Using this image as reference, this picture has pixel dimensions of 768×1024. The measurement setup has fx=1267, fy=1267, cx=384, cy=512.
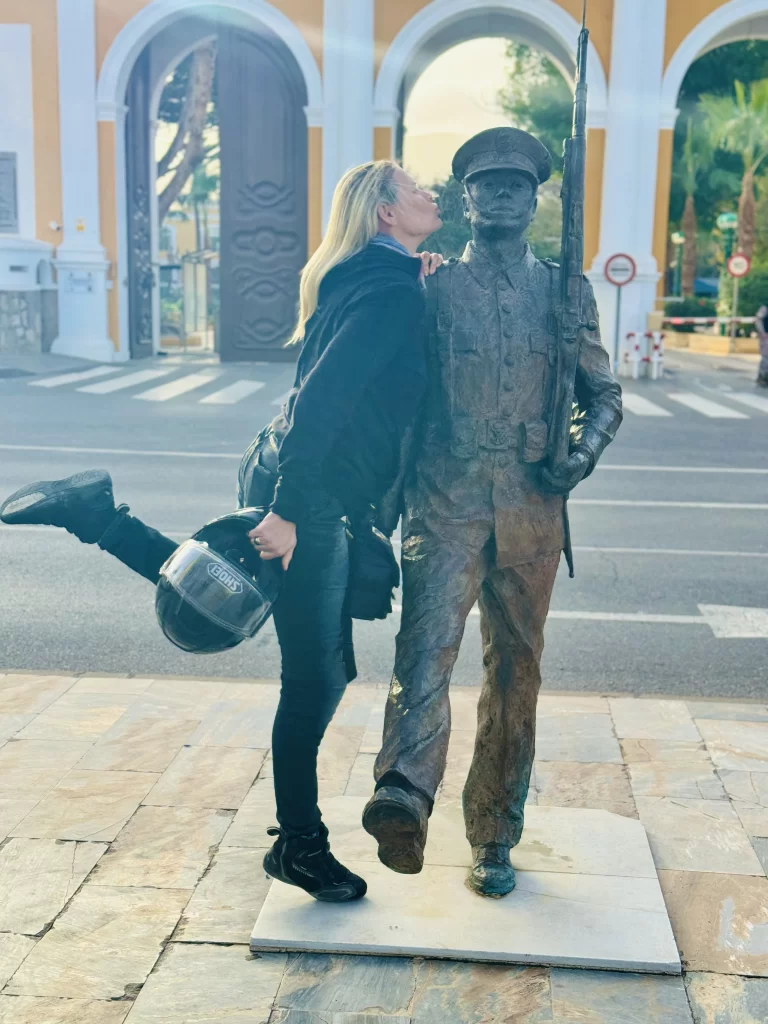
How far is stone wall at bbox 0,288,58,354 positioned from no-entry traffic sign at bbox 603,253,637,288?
10366 millimetres

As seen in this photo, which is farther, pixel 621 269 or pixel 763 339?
pixel 621 269

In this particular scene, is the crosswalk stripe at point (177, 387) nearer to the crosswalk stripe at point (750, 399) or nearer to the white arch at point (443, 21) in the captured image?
the white arch at point (443, 21)

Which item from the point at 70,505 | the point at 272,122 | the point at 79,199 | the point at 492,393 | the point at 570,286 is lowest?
the point at 70,505

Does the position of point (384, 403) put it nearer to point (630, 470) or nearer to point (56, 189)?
point (630, 470)

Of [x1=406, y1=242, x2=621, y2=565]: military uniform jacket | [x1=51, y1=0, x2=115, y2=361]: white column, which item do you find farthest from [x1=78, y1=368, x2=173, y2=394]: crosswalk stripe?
[x1=406, y1=242, x2=621, y2=565]: military uniform jacket

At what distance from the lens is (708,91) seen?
42.1 metres

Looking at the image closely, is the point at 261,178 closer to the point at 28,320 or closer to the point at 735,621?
the point at 28,320

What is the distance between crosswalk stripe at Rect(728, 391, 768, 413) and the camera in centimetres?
1841

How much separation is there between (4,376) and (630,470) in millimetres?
11839

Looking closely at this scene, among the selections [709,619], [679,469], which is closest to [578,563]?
[709,619]

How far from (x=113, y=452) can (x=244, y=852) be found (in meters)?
9.05

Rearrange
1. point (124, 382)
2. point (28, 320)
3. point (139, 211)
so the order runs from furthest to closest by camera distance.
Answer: point (139, 211), point (28, 320), point (124, 382)

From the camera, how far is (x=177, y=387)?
19312 mm

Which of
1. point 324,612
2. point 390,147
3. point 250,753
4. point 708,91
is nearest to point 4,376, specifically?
point 390,147
